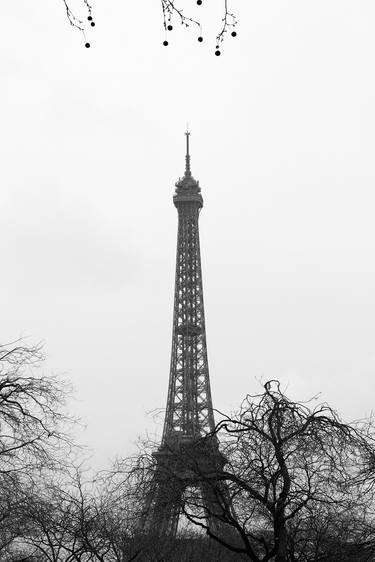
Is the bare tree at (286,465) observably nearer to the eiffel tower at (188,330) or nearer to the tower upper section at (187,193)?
the eiffel tower at (188,330)

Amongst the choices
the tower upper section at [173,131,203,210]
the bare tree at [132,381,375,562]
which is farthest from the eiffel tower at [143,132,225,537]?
the bare tree at [132,381,375,562]

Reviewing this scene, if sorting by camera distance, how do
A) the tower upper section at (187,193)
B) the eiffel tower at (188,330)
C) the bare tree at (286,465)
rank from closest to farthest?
the bare tree at (286,465) < the eiffel tower at (188,330) < the tower upper section at (187,193)

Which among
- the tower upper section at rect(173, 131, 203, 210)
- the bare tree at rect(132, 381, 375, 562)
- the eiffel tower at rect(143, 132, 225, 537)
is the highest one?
the tower upper section at rect(173, 131, 203, 210)

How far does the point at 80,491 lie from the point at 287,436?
15773 millimetres

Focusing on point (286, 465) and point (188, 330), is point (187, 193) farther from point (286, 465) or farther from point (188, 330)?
point (286, 465)

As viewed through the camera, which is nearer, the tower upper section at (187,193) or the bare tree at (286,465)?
the bare tree at (286,465)

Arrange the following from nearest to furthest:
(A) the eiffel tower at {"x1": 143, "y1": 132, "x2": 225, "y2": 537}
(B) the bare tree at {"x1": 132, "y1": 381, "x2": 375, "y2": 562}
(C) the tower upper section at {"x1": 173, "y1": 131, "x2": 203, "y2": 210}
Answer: (B) the bare tree at {"x1": 132, "y1": 381, "x2": 375, "y2": 562} < (A) the eiffel tower at {"x1": 143, "y1": 132, "x2": 225, "y2": 537} < (C) the tower upper section at {"x1": 173, "y1": 131, "x2": 203, "y2": 210}

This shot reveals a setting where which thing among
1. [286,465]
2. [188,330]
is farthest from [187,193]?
[286,465]

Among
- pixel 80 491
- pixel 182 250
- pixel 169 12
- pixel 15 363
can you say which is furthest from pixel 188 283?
pixel 169 12

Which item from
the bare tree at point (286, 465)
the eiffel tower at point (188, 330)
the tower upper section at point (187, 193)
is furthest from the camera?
the tower upper section at point (187, 193)

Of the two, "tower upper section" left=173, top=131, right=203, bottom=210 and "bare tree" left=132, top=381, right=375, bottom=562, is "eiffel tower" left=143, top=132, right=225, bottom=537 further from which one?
"bare tree" left=132, top=381, right=375, bottom=562

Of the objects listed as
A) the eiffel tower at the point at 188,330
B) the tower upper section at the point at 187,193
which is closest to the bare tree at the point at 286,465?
the eiffel tower at the point at 188,330

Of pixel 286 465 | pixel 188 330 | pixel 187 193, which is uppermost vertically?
pixel 187 193

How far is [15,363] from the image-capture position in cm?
1390
